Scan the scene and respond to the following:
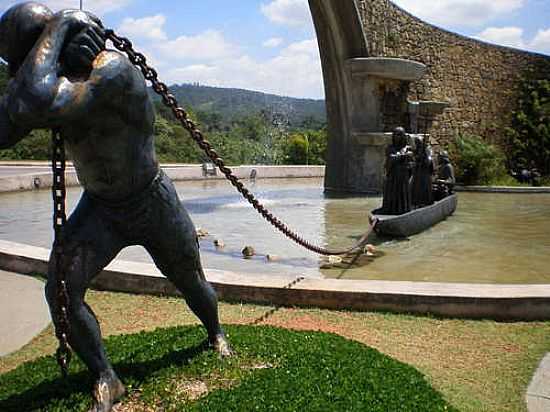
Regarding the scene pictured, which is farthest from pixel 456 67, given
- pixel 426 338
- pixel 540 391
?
pixel 540 391

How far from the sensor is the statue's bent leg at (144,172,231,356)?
283 centimetres

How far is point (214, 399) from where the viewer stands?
110 inches

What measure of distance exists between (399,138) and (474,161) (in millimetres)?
10511

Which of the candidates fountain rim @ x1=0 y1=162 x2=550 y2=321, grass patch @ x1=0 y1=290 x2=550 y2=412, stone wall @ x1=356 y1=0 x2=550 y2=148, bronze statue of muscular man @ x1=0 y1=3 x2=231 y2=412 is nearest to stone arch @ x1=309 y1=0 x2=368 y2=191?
stone wall @ x1=356 y1=0 x2=550 y2=148

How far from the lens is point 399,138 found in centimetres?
901

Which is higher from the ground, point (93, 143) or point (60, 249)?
point (93, 143)

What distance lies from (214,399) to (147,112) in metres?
1.38

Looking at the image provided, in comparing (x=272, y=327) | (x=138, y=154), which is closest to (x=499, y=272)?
(x=272, y=327)

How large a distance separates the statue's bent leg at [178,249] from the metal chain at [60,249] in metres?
0.45

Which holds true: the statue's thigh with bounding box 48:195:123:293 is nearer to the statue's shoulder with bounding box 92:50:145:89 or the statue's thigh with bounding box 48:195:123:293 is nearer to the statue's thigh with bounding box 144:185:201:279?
the statue's thigh with bounding box 144:185:201:279

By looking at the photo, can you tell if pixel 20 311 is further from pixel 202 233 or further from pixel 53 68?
pixel 202 233

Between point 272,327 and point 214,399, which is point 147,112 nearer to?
point 214,399

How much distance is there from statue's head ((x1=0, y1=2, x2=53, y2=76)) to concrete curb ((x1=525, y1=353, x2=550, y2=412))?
2923 millimetres

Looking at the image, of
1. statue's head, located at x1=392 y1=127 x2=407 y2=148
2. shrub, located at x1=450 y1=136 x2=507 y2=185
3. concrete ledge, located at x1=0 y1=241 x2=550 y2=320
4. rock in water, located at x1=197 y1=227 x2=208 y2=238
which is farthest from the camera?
shrub, located at x1=450 y1=136 x2=507 y2=185
